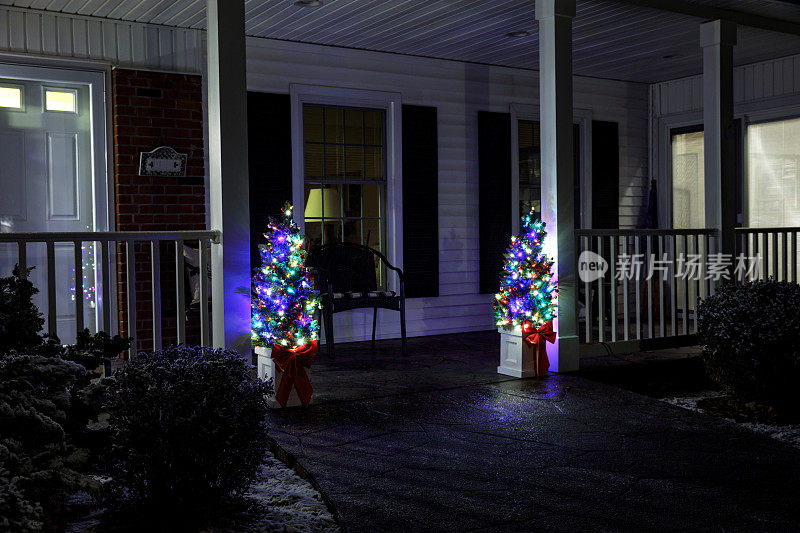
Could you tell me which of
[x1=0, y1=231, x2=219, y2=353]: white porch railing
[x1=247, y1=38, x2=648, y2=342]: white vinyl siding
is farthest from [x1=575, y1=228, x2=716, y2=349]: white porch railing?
[x1=0, y1=231, x2=219, y2=353]: white porch railing

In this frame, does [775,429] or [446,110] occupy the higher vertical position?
[446,110]

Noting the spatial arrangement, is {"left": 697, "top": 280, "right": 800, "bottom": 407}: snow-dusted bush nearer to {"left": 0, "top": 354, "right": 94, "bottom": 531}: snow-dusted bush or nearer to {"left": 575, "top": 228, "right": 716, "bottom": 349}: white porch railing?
{"left": 575, "top": 228, "right": 716, "bottom": 349}: white porch railing

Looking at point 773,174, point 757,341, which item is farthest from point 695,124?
point 757,341

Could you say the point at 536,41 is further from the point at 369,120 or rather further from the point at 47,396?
the point at 47,396

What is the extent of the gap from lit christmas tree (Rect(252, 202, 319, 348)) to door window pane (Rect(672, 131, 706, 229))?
19.2 feet

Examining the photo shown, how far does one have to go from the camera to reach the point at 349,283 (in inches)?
270

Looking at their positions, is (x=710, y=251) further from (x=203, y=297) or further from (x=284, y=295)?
(x=203, y=297)

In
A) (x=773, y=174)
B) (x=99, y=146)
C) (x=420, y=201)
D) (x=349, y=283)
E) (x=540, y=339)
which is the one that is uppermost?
(x=99, y=146)

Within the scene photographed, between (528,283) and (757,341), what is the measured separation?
60.1 inches

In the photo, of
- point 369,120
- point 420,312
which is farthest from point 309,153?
point 420,312

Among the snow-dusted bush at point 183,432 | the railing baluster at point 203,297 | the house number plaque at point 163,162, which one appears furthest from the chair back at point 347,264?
the snow-dusted bush at point 183,432

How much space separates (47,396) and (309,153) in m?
4.69

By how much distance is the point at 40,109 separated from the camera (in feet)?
19.7

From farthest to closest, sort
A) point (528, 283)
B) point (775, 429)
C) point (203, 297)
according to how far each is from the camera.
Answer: point (528, 283), point (203, 297), point (775, 429)
